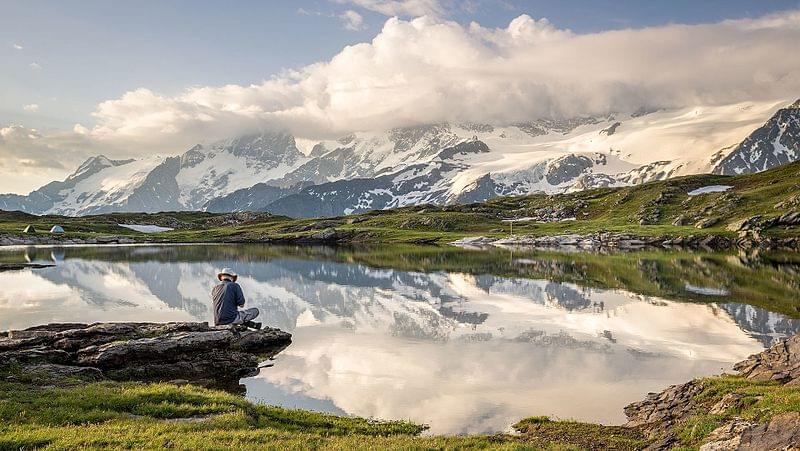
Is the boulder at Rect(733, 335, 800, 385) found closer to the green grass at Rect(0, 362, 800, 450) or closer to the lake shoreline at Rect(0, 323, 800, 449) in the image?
the lake shoreline at Rect(0, 323, 800, 449)

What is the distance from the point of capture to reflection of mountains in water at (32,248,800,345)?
156 ft

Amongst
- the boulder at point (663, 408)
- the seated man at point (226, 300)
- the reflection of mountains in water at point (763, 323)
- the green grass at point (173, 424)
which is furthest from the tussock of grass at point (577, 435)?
the seated man at point (226, 300)

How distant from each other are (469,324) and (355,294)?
22460 millimetres

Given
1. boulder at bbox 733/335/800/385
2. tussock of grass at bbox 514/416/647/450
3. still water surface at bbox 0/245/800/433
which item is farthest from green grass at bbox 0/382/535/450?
boulder at bbox 733/335/800/385

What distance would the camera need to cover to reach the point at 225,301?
38375 mm

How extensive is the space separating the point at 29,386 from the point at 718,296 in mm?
64426

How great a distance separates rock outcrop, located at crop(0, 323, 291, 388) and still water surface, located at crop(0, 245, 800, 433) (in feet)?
8.69

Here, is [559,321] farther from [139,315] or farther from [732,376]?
[139,315]

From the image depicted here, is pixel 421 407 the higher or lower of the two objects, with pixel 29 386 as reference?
lower

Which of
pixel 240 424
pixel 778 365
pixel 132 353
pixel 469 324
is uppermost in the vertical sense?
pixel 132 353

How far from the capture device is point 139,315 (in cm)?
5009

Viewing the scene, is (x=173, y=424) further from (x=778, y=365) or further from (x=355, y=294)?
(x=355, y=294)

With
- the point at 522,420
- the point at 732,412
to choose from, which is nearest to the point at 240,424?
the point at 522,420

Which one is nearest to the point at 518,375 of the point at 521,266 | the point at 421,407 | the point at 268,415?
the point at 421,407
